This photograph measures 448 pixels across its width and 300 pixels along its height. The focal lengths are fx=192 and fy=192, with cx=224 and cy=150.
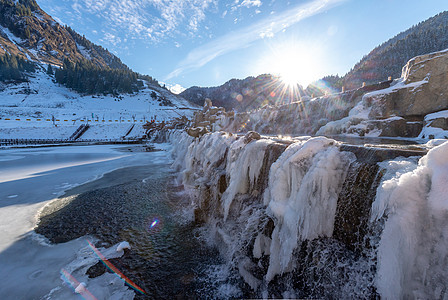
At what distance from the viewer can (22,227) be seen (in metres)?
6.14

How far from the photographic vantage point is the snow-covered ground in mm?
49438

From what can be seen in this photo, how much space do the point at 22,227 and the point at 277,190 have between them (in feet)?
26.4

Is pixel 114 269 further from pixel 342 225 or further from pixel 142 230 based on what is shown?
pixel 342 225

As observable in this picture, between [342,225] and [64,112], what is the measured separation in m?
90.0

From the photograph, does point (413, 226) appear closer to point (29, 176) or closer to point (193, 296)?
point (193, 296)

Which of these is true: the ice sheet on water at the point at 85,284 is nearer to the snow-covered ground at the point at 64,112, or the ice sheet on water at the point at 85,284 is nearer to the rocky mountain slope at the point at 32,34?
the snow-covered ground at the point at 64,112

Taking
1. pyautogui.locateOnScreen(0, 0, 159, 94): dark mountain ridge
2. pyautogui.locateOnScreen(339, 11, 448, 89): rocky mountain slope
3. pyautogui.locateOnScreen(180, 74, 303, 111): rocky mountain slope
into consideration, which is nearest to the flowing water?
pyautogui.locateOnScreen(339, 11, 448, 89): rocky mountain slope

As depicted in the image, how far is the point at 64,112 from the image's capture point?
69.1 metres

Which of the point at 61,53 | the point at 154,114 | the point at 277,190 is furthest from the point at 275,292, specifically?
the point at 61,53

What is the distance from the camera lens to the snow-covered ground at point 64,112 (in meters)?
49.4

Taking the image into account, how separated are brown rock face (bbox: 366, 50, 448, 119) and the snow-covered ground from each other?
166 ft

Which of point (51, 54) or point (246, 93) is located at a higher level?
point (51, 54)

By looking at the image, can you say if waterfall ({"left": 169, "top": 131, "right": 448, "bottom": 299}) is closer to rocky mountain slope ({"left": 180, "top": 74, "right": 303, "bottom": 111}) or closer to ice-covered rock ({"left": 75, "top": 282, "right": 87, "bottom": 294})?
ice-covered rock ({"left": 75, "top": 282, "right": 87, "bottom": 294})

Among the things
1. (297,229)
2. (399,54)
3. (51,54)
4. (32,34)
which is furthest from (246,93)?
(32,34)
